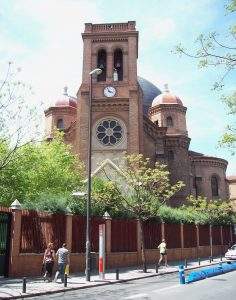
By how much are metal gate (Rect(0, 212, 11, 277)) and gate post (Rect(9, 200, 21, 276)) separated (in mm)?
172

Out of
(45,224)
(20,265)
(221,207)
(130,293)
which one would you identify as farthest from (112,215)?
(221,207)

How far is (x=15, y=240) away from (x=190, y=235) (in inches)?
736

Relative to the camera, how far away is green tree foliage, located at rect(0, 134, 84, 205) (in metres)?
26.1

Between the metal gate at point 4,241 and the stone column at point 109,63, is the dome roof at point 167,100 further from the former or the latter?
the metal gate at point 4,241

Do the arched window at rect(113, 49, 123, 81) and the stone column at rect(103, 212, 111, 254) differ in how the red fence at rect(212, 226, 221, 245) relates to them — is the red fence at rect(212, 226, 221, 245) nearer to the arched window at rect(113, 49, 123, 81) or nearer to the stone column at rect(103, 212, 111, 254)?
the stone column at rect(103, 212, 111, 254)

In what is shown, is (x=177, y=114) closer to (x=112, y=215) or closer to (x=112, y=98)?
(x=112, y=98)

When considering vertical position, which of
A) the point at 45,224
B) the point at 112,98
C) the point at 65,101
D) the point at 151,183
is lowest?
the point at 45,224

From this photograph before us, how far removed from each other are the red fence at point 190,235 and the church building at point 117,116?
7917 millimetres

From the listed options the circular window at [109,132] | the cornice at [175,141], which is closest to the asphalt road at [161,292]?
the circular window at [109,132]

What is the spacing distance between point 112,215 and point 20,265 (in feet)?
28.6

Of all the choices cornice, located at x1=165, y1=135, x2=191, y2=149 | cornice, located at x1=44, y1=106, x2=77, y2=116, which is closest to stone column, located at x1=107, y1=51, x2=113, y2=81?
cornice, located at x1=165, y1=135, x2=191, y2=149

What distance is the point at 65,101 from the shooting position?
5166 centimetres

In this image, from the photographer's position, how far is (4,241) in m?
17.2

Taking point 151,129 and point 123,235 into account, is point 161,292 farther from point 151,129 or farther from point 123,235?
point 151,129
